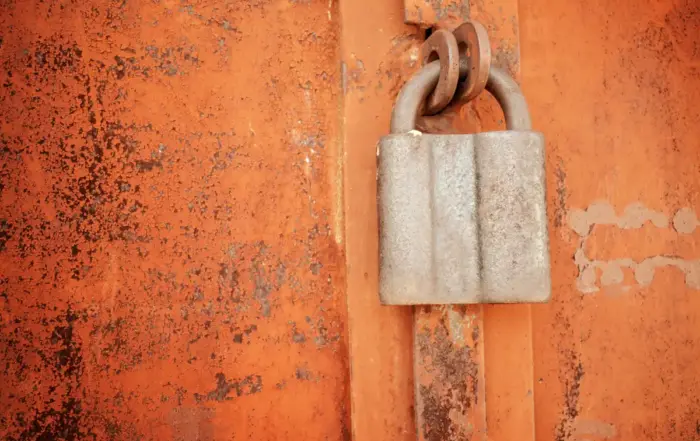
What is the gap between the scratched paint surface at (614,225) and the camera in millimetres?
1006

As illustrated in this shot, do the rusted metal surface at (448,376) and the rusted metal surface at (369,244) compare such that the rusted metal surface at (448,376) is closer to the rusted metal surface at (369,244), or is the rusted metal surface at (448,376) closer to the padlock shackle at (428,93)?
the rusted metal surface at (369,244)

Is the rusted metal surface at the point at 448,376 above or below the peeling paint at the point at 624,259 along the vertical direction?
below

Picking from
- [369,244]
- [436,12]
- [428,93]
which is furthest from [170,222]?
[436,12]

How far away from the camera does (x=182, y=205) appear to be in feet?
2.85

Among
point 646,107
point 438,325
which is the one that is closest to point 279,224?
point 438,325

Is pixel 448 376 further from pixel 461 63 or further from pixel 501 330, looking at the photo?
pixel 461 63

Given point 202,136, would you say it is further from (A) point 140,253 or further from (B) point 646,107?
(B) point 646,107

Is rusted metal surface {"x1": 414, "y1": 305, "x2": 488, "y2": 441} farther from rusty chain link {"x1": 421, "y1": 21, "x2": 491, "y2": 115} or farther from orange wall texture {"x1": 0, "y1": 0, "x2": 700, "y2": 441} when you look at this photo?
rusty chain link {"x1": 421, "y1": 21, "x2": 491, "y2": 115}

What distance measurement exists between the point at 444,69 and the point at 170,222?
→ 50cm

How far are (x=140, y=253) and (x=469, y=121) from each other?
0.60m

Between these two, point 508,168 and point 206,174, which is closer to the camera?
point 508,168

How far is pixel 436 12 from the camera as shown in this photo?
879 mm

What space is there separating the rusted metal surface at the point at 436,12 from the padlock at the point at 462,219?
254mm

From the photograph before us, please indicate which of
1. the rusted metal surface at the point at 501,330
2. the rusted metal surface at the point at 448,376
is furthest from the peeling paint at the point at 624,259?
the rusted metal surface at the point at 448,376
